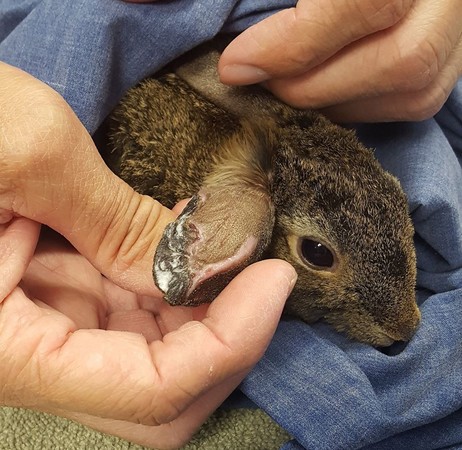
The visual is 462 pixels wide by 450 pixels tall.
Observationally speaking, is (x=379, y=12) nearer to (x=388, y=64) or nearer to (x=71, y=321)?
(x=388, y=64)

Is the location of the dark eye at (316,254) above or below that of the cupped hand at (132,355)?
below

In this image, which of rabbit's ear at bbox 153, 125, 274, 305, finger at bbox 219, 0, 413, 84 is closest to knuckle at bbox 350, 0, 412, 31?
finger at bbox 219, 0, 413, 84

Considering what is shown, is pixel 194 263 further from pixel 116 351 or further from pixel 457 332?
pixel 457 332

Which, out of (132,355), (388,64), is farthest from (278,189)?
(132,355)

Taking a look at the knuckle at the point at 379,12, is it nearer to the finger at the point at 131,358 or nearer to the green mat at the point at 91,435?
the finger at the point at 131,358

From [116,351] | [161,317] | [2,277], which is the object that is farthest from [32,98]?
[161,317]

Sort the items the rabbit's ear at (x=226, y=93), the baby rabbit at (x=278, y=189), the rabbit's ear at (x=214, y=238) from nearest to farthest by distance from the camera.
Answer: the rabbit's ear at (x=214, y=238) < the baby rabbit at (x=278, y=189) < the rabbit's ear at (x=226, y=93)

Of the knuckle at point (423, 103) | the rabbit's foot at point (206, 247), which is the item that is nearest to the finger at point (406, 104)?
the knuckle at point (423, 103)
